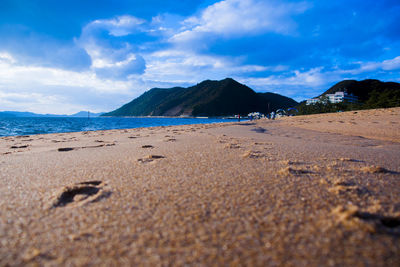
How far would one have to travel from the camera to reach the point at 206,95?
138500 mm

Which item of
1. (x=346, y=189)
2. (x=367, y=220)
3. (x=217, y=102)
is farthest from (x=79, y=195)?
(x=217, y=102)

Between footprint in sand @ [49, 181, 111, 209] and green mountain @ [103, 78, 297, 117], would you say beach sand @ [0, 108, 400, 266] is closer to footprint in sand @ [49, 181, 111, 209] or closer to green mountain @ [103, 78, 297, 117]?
footprint in sand @ [49, 181, 111, 209]

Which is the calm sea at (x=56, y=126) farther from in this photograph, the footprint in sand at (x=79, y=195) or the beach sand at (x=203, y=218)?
the beach sand at (x=203, y=218)

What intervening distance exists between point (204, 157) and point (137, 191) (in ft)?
4.08

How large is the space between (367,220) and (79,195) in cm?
172

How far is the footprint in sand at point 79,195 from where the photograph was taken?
4.22ft

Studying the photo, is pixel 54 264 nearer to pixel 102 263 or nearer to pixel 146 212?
pixel 102 263

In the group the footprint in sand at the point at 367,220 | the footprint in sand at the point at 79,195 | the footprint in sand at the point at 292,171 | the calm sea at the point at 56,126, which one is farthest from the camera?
the calm sea at the point at 56,126

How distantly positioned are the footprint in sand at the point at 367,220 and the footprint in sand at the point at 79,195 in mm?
1386

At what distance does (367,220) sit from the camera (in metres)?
1.00

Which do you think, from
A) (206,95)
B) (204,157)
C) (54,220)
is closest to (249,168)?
(204,157)

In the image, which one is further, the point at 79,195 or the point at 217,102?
the point at 217,102

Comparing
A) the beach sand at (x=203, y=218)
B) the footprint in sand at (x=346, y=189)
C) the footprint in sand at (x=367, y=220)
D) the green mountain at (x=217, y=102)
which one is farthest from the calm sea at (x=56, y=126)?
the green mountain at (x=217, y=102)

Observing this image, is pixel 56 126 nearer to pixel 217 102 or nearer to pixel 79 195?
pixel 79 195
